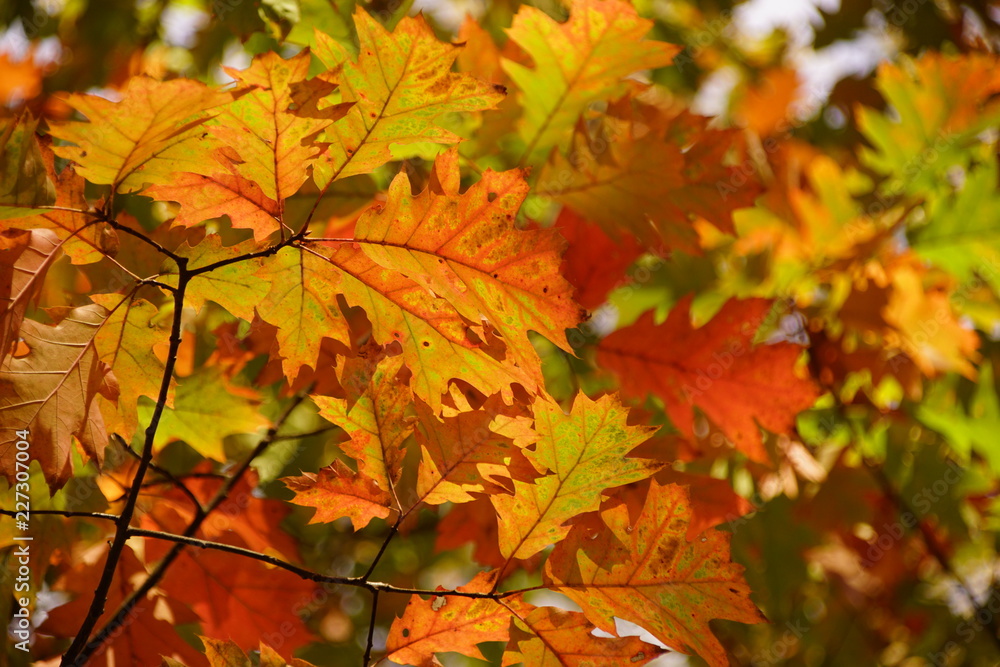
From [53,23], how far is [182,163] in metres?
2.30

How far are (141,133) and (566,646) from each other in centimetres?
68

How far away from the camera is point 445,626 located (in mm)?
807

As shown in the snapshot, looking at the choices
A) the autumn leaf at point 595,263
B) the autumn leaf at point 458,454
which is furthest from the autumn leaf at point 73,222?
the autumn leaf at point 595,263

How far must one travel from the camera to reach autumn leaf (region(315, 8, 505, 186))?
76cm

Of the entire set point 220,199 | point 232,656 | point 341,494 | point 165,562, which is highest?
point 220,199

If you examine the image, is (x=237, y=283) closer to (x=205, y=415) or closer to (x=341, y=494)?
(x=341, y=494)

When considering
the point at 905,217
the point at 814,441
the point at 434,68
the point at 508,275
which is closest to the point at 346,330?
the point at 508,275

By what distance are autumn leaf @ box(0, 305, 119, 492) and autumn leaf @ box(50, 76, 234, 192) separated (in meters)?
0.17

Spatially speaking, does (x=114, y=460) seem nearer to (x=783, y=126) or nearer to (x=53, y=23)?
(x=53, y=23)

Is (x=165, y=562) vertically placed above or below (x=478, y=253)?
below

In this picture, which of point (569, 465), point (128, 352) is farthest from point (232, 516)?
point (569, 465)

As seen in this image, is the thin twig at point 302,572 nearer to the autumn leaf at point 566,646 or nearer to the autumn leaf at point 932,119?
the autumn leaf at point 566,646

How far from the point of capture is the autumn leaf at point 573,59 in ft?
3.80

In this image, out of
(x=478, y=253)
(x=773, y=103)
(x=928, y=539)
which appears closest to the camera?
(x=478, y=253)
